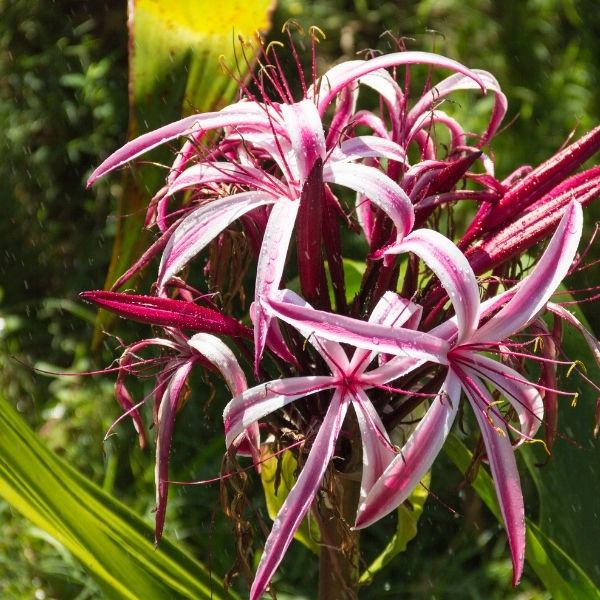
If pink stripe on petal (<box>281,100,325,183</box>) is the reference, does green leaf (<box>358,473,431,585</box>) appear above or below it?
below

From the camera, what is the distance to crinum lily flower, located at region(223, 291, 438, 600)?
22.9 inches

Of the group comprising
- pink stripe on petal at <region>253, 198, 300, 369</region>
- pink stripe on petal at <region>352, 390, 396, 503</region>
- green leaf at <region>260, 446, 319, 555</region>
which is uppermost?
pink stripe on petal at <region>253, 198, 300, 369</region>

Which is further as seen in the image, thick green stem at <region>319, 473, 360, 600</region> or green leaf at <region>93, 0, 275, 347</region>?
green leaf at <region>93, 0, 275, 347</region>

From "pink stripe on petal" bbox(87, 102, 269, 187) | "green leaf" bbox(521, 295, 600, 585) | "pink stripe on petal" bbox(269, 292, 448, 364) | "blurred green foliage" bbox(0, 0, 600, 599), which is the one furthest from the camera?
"blurred green foliage" bbox(0, 0, 600, 599)

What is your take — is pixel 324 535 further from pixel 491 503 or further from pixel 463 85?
pixel 463 85

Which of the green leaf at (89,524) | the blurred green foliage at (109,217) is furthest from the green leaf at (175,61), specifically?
the blurred green foliage at (109,217)

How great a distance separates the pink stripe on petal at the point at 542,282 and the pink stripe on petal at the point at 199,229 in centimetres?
16

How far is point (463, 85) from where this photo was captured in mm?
791

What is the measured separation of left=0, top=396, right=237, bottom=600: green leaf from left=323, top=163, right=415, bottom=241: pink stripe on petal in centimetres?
27

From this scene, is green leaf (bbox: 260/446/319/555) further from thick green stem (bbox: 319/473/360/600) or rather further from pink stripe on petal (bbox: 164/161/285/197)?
pink stripe on petal (bbox: 164/161/285/197)

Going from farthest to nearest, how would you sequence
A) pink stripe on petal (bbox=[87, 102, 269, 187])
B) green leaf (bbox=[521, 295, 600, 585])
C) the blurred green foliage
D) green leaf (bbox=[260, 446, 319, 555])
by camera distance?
1. the blurred green foliage
2. green leaf (bbox=[521, 295, 600, 585])
3. green leaf (bbox=[260, 446, 319, 555])
4. pink stripe on petal (bbox=[87, 102, 269, 187])

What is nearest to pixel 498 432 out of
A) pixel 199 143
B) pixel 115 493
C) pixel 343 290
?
pixel 343 290

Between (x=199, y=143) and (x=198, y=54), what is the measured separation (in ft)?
0.60

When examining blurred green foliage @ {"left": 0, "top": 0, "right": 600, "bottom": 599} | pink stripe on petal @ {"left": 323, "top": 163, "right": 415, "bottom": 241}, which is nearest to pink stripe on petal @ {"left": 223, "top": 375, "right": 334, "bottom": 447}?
pink stripe on petal @ {"left": 323, "top": 163, "right": 415, "bottom": 241}
